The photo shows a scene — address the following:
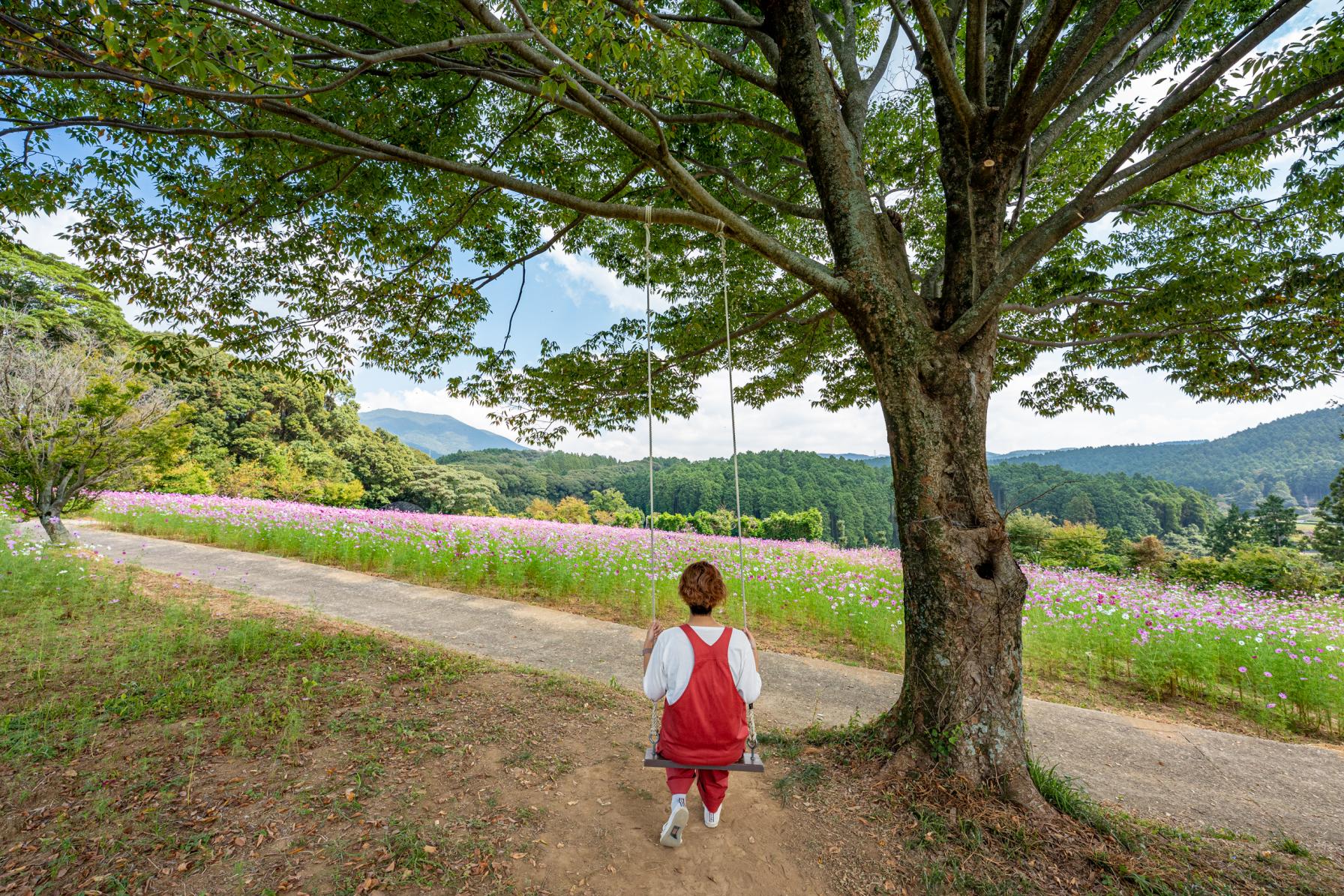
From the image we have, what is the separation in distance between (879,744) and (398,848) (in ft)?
9.51

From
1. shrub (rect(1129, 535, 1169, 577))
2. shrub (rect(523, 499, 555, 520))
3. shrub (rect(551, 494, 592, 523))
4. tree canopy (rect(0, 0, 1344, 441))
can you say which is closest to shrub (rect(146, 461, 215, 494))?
shrub (rect(523, 499, 555, 520))

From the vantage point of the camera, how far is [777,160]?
6.02 metres

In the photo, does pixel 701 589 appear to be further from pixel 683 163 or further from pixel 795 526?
pixel 795 526

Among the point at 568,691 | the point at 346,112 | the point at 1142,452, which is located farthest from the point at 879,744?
the point at 1142,452

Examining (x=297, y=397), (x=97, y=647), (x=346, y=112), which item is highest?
(x=297, y=397)

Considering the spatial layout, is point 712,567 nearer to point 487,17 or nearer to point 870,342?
point 870,342

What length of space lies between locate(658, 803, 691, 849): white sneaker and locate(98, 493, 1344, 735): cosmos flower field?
4720mm

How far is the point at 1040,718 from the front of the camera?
192 inches

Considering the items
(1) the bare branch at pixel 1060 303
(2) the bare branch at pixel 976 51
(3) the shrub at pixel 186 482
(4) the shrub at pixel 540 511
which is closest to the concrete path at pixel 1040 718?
(1) the bare branch at pixel 1060 303

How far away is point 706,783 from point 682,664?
2.52 feet

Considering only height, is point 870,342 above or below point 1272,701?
above

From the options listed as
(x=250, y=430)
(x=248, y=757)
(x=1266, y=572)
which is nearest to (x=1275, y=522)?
(x=1266, y=572)

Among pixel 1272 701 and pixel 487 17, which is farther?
pixel 1272 701

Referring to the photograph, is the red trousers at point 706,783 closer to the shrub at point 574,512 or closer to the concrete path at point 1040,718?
the concrete path at point 1040,718
